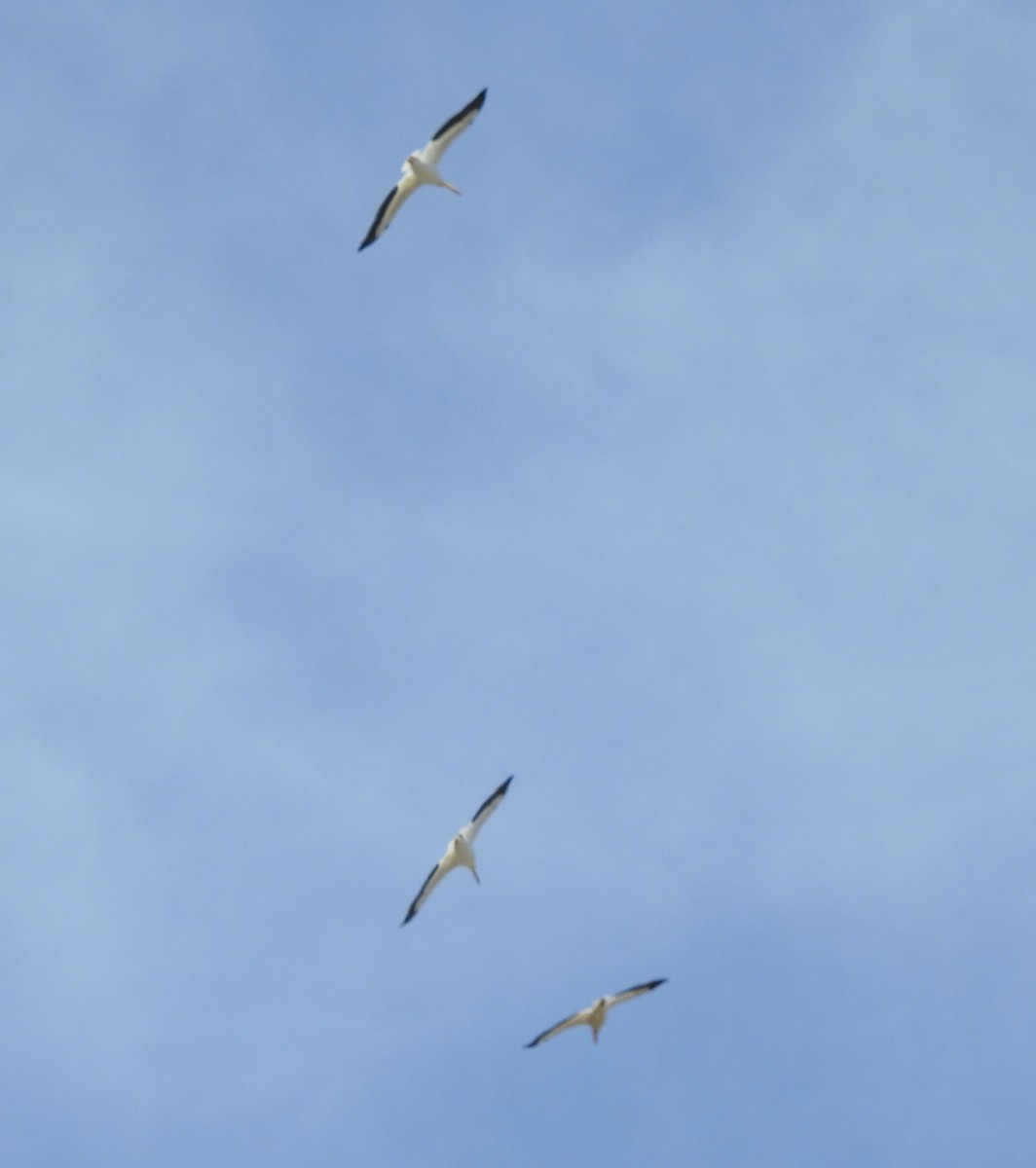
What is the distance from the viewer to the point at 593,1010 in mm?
64812

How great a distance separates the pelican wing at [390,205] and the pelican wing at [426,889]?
21.4 metres

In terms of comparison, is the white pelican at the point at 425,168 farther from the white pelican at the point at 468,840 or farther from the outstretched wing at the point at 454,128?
the white pelican at the point at 468,840

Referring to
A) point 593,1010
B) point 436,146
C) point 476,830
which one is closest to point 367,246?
point 436,146

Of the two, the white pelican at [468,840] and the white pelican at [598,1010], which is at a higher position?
the white pelican at [468,840]

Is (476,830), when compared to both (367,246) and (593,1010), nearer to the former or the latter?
(593,1010)

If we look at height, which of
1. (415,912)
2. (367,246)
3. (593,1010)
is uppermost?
(367,246)

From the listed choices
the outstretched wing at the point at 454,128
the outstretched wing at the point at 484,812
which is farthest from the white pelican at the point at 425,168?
the outstretched wing at the point at 484,812

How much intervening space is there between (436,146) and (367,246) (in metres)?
4.21

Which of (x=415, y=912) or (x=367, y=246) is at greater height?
(x=367, y=246)

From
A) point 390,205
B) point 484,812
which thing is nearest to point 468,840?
point 484,812

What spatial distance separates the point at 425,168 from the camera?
213 ft

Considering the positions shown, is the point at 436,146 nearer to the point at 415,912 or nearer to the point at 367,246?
the point at 367,246

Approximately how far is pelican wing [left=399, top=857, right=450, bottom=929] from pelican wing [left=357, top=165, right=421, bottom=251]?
842 inches

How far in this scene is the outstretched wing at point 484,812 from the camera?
2557 inches
